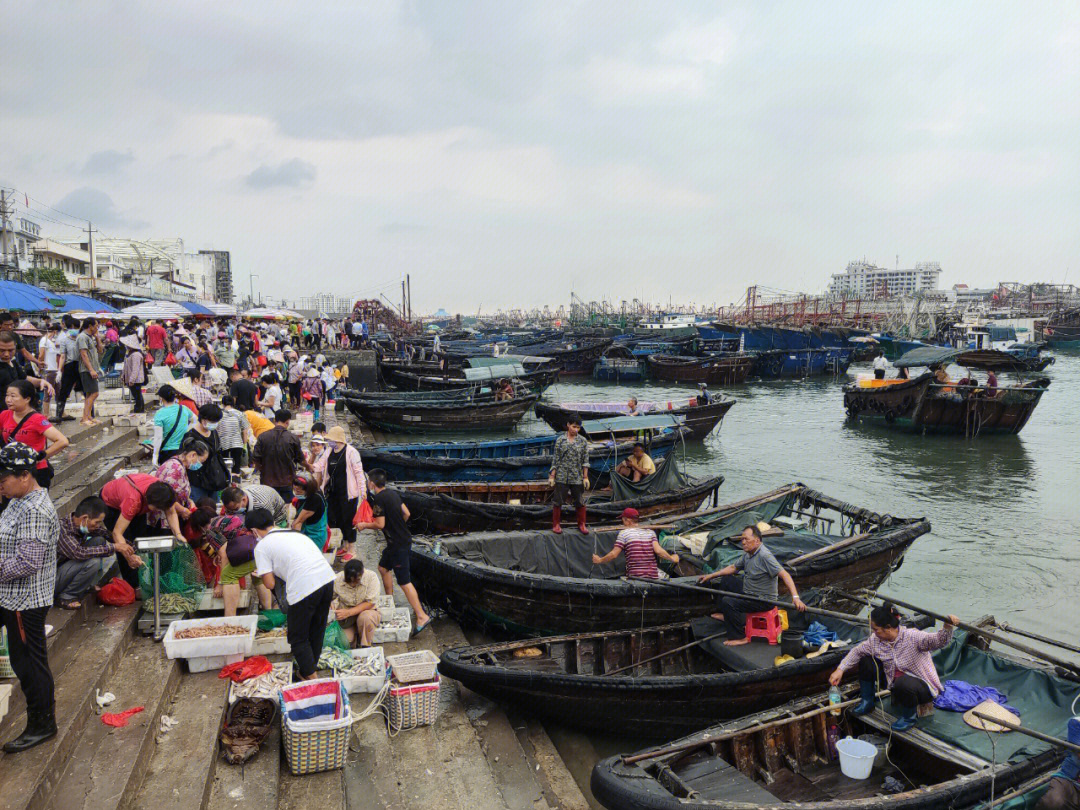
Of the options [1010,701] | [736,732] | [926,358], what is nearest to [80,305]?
[736,732]

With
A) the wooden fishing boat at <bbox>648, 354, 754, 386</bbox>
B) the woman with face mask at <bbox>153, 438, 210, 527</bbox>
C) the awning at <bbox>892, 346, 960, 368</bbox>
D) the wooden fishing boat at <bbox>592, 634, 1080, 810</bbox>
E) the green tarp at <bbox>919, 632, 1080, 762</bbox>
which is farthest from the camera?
the wooden fishing boat at <bbox>648, 354, 754, 386</bbox>

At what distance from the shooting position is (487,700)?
680 centimetres

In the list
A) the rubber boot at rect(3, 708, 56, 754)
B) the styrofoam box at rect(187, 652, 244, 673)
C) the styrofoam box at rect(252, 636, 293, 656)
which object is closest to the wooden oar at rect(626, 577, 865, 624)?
the styrofoam box at rect(252, 636, 293, 656)

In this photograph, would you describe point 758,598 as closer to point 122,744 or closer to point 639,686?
point 639,686

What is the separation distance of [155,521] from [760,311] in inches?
3857

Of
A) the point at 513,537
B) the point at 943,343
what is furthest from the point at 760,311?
the point at 513,537

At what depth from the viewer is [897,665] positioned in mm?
6004

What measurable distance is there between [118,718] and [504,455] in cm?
1299

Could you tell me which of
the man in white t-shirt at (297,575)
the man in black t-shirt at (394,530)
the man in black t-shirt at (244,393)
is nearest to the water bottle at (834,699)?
the man in black t-shirt at (394,530)

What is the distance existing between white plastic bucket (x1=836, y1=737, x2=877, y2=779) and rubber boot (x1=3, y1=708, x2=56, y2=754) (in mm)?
5484

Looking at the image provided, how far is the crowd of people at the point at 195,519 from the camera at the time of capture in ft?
13.6

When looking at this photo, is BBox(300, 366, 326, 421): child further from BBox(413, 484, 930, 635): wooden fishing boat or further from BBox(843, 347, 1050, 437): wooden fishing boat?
BBox(843, 347, 1050, 437): wooden fishing boat

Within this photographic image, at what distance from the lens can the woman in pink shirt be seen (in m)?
5.82

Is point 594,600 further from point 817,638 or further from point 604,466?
point 604,466
